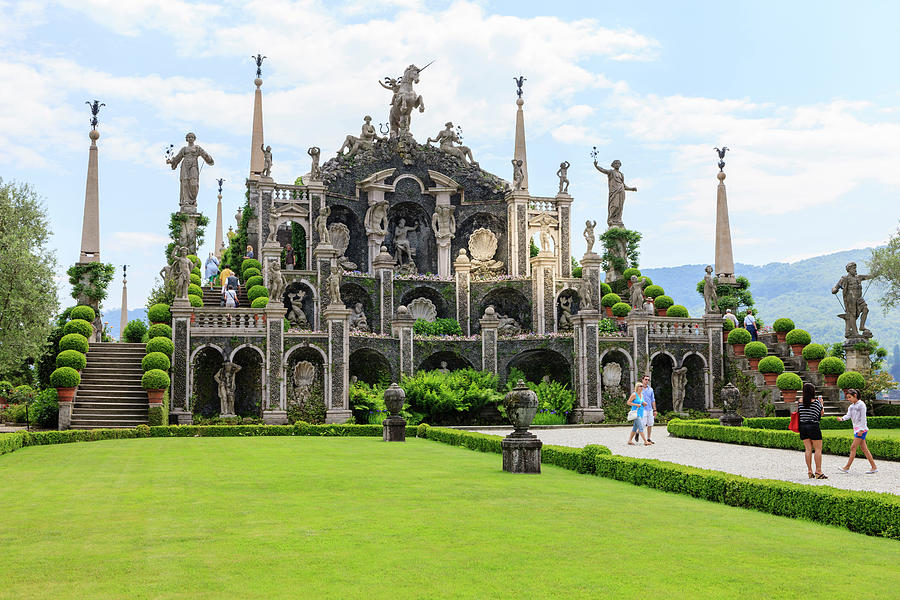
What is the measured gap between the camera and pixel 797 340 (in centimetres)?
4303

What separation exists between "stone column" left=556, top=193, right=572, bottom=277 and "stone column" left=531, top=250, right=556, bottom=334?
313 cm

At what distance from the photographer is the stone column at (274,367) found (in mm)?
37375

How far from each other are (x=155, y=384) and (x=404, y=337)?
11.7 metres

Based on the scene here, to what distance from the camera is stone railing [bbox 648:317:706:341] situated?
4312cm

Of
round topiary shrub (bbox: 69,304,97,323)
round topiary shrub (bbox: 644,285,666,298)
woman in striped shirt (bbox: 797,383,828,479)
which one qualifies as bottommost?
woman in striped shirt (bbox: 797,383,828,479)

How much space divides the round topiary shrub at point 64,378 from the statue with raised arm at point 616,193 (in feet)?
107

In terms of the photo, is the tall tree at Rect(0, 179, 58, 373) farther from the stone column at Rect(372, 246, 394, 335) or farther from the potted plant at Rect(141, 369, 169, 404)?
the stone column at Rect(372, 246, 394, 335)

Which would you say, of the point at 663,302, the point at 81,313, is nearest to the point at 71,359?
the point at 81,313

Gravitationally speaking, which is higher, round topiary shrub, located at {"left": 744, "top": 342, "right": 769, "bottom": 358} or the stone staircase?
round topiary shrub, located at {"left": 744, "top": 342, "right": 769, "bottom": 358}

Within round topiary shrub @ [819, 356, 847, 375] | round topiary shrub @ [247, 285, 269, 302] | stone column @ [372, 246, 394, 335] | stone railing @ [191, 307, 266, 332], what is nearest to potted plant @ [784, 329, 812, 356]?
round topiary shrub @ [819, 356, 847, 375]

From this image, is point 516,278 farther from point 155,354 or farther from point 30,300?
point 30,300

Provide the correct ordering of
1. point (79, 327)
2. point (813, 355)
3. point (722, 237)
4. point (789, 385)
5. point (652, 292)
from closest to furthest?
point (79, 327), point (789, 385), point (813, 355), point (652, 292), point (722, 237)

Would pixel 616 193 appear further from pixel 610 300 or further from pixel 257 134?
pixel 257 134

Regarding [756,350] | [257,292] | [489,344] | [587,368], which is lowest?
[587,368]
